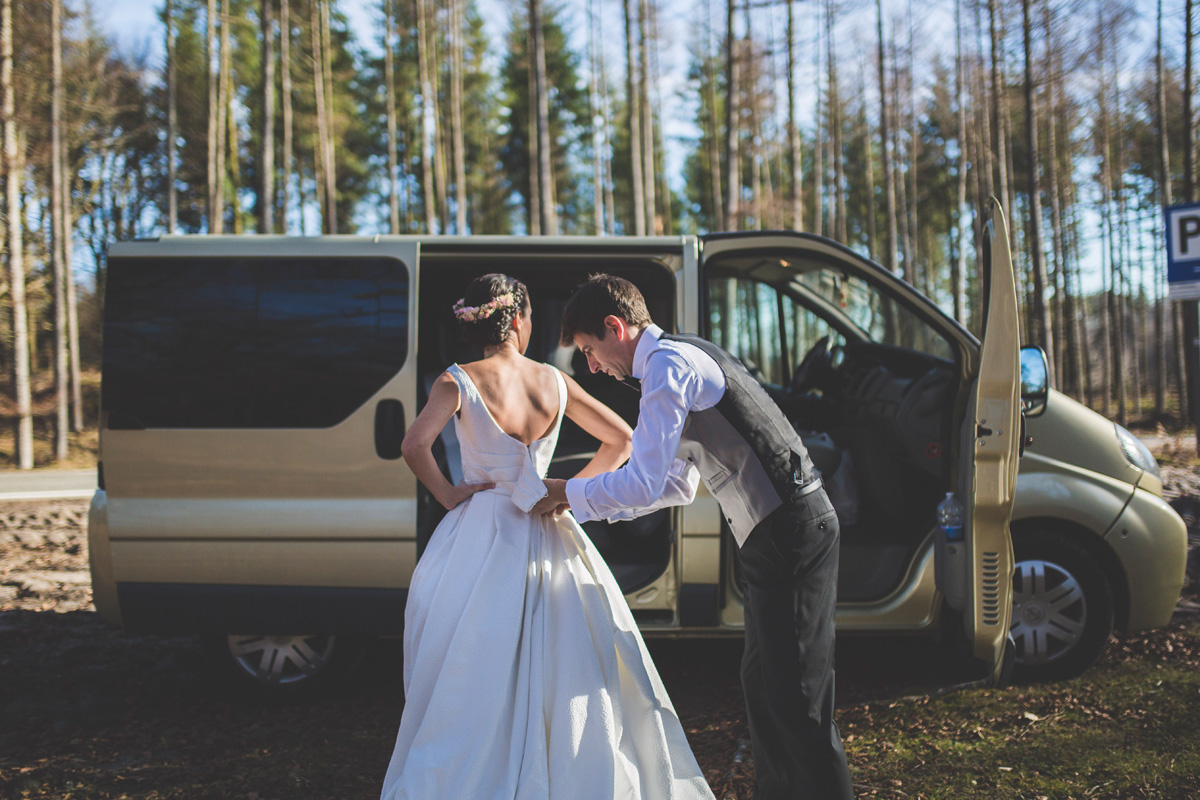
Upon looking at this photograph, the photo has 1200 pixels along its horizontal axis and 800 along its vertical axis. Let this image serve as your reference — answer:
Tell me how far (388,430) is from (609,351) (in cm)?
166

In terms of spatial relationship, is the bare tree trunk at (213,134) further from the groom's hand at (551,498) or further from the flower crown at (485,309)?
the groom's hand at (551,498)

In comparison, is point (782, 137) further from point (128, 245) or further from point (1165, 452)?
point (128, 245)

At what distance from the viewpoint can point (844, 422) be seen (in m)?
5.11

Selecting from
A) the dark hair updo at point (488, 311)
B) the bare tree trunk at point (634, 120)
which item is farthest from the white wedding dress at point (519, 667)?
the bare tree trunk at point (634, 120)

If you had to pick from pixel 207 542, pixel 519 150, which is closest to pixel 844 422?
pixel 207 542

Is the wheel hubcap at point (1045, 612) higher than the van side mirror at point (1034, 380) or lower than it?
lower

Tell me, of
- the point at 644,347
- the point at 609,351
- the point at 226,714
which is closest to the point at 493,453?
the point at 609,351

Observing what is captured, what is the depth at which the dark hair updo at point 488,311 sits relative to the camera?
292 centimetres

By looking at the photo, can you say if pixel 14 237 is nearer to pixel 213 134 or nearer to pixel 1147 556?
pixel 213 134

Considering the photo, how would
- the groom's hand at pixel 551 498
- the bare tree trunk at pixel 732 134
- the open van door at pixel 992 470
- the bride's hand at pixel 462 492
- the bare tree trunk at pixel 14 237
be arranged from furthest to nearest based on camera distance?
the bare tree trunk at pixel 14 237, the bare tree trunk at pixel 732 134, the open van door at pixel 992 470, the bride's hand at pixel 462 492, the groom's hand at pixel 551 498

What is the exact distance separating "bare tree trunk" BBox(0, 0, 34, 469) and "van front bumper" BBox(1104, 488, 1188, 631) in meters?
16.7

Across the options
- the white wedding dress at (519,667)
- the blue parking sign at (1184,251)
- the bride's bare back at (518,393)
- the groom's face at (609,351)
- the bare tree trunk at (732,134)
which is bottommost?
the white wedding dress at (519,667)

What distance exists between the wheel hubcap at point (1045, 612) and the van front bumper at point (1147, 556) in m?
0.25

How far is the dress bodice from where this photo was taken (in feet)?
9.28
